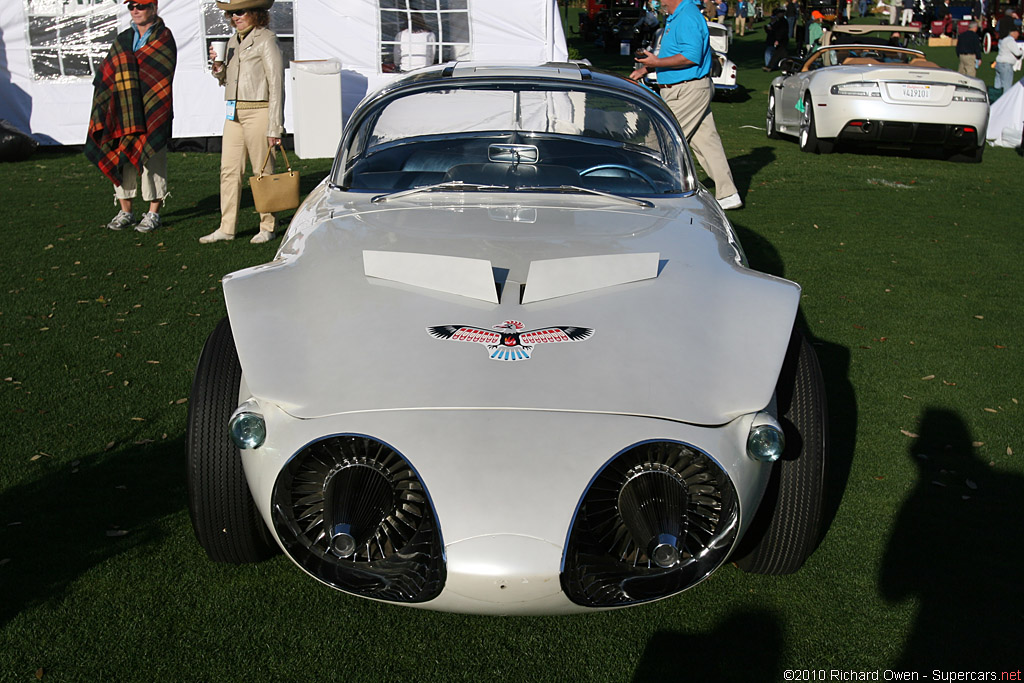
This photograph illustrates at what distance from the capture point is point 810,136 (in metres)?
12.6

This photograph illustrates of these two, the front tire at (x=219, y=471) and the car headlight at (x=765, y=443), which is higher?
the car headlight at (x=765, y=443)

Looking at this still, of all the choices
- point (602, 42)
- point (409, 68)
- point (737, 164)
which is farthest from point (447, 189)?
point (602, 42)

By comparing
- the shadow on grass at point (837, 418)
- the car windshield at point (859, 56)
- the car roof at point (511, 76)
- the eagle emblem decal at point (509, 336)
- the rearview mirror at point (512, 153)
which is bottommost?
the shadow on grass at point (837, 418)

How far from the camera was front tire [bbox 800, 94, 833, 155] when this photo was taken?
489 inches

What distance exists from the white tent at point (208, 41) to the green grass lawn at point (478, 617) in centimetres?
639

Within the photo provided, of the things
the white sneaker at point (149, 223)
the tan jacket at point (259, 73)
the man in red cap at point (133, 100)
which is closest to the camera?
the tan jacket at point (259, 73)

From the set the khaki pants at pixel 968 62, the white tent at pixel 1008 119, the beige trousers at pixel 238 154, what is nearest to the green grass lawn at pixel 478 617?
the beige trousers at pixel 238 154

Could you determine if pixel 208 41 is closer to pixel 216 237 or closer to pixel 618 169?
pixel 216 237

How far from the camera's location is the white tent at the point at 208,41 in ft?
40.6

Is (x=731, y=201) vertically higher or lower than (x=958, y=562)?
higher

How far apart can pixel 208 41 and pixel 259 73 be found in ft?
19.7

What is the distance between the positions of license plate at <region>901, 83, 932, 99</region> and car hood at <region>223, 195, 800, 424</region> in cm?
928

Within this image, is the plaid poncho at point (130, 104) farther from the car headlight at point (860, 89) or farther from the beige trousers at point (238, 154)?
the car headlight at point (860, 89)

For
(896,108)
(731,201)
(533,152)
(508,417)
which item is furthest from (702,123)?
(508,417)
